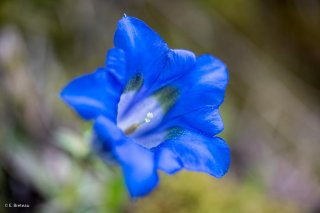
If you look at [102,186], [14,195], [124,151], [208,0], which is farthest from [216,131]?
[208,0]

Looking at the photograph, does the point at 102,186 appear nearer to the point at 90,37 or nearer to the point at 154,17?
the point at 90,37

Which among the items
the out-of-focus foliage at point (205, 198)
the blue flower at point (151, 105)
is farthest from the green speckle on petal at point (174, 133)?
the out-of-focus foliage at point (205, 198)

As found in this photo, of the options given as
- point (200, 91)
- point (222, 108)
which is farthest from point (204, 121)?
point (222, 108)

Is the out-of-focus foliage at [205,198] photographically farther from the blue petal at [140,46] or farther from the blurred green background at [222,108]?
the blue petal at [140,46]

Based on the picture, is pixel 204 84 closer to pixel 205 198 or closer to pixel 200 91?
pixel 200 91

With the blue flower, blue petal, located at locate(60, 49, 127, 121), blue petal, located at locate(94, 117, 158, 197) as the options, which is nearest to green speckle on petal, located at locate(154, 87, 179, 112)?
the blue flower

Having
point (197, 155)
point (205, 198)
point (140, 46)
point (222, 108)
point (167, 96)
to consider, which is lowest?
point (205, 198)
